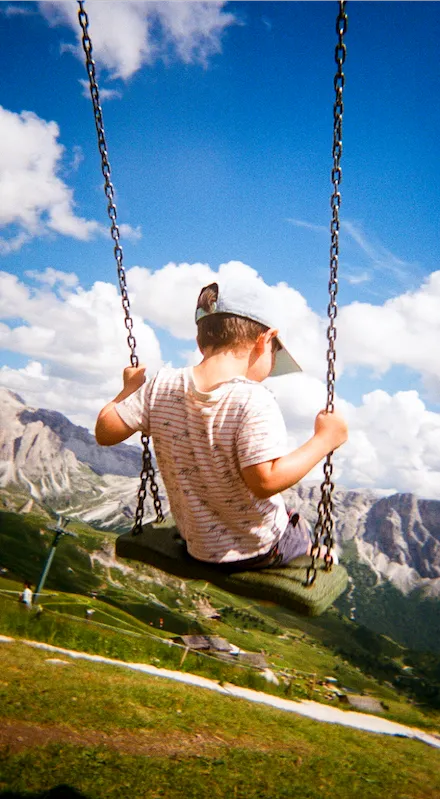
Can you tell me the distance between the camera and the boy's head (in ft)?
9.84

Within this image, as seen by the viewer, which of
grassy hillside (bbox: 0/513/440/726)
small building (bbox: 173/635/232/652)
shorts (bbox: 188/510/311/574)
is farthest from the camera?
grassy hillside (bbox: 0/513/440/726)

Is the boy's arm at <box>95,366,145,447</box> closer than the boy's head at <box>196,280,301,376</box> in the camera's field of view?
No

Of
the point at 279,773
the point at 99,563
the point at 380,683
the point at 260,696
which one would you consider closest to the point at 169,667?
the point at 260,696

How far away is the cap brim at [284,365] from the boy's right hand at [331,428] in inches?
14.0

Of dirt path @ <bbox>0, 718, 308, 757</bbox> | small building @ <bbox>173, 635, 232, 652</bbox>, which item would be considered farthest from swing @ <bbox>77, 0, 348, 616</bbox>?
small building @ <bbox>173, 635, 232, 652</bbox>

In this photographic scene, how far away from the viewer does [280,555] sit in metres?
3.17

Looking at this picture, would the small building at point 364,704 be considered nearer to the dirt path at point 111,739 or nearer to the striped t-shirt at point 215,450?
the dirt path at point 111,739

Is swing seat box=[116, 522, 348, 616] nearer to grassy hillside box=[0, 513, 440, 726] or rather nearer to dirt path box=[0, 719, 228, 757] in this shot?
dirt path box=[0, 719, 228, 757]

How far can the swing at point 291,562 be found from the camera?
3.02m

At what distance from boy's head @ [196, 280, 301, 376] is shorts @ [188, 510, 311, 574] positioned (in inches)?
46.7

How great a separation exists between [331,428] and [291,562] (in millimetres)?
890

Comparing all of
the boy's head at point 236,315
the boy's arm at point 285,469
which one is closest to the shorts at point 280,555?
the boy's arm at point 285,469

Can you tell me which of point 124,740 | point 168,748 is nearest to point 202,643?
point 168,748

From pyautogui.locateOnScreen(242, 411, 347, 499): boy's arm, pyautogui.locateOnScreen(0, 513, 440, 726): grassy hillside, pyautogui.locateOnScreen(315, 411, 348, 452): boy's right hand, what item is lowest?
pyautogui.locateOnScreen(0, 513, 440, 726): grassy hillside
